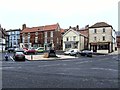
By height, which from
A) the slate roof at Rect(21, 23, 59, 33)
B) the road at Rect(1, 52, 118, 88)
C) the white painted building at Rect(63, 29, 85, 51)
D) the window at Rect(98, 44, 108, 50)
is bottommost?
A: the road at Rect(1, 52, 118, 88)

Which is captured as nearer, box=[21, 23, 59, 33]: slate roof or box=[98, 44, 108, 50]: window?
box=[98, 44, 108, 50]: window

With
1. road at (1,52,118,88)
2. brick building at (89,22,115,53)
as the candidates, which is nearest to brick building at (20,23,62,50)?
brick building at (89,22,115,53)

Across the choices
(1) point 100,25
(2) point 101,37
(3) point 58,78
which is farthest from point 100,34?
(3) point 58,78

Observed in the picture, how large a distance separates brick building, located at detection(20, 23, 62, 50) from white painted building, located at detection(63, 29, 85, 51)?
490 centimetres

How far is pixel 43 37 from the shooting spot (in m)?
92.6

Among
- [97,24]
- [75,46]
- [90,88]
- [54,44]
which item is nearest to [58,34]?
[54,44]

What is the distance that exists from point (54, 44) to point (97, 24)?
17.6m

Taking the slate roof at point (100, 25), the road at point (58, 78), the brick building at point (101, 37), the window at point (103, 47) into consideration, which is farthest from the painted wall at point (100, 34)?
the road at point (58, 78)

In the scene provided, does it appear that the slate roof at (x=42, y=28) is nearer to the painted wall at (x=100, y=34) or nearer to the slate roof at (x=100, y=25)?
the painted wall at (x=100, y=34)

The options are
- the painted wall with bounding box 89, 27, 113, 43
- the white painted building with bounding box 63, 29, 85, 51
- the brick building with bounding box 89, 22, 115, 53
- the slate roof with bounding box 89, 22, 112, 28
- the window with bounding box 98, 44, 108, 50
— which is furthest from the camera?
the white painted building with bounding box 63, 29, 85, 51

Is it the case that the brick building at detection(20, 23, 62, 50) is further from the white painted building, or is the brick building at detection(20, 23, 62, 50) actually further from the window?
the window

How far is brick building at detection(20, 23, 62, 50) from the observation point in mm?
89625

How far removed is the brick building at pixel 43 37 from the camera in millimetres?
89625

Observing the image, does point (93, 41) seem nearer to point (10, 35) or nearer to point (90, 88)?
point (10, 35)
